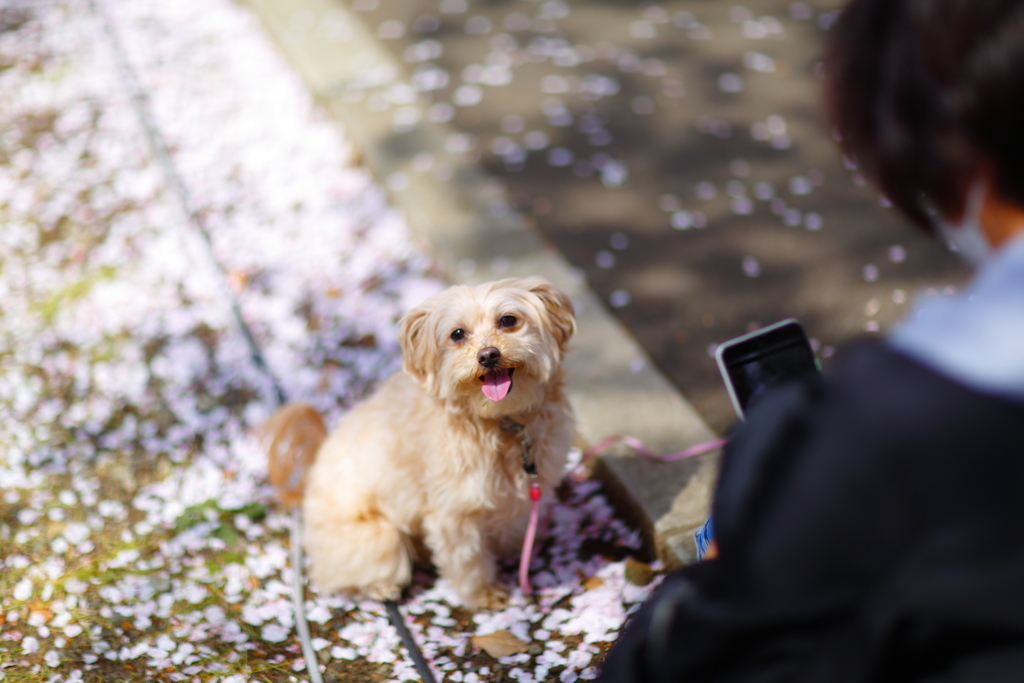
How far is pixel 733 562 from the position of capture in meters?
A: 1.00

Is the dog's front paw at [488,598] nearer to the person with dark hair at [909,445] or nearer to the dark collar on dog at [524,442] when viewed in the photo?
the dark collar on dog at [524,442]

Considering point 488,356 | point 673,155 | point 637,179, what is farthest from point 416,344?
point 673,155

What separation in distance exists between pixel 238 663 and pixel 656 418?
1.59 m

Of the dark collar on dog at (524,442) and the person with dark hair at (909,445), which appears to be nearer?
the person with dark hair at (909,445)

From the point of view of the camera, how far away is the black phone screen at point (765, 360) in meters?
2.21

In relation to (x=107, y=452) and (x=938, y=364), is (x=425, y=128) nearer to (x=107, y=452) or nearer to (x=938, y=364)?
(x=107, y=452)

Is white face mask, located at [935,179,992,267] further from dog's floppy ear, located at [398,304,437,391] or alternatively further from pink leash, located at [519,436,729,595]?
pink leash, located at [519,436,729,595]

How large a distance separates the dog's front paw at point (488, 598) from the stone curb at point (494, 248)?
0.51 m

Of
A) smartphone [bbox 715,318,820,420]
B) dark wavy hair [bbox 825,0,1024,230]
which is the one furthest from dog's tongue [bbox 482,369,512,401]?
dark wavy hair [bbox 825,0,1024,230]

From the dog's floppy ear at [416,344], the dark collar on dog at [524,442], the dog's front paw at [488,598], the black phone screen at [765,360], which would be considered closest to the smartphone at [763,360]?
the black phone screen at [765,360]

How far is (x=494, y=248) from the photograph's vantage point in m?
3.76

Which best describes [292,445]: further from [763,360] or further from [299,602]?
[763,360]

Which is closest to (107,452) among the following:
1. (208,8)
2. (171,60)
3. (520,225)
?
(520,225)

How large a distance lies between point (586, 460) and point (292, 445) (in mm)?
1029
